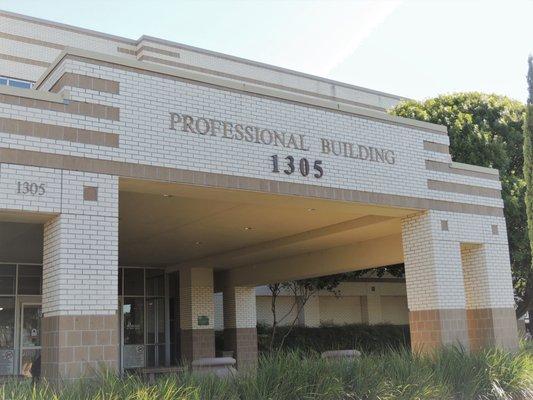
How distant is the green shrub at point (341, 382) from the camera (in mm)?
8539

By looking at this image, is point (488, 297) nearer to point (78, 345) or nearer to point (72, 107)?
point (78, 345)

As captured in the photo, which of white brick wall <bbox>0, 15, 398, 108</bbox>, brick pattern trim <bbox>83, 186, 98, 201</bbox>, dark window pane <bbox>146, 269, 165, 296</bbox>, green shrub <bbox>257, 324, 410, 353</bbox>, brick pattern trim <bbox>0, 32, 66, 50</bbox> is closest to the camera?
brick pattern trim <bbox>83, 186, 98, 201</bbox>

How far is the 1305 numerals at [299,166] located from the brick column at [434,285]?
3.26 m

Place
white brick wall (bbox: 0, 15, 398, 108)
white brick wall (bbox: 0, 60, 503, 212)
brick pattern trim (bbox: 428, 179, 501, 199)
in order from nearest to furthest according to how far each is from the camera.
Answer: white brick wall (bbox: 0, 60, 503, 212), brick pattern trim (bbox: 428, 179, 501, 199), white brick wall (bbox: 0, 15, 398, 108)

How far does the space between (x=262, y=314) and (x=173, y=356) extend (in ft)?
26.0

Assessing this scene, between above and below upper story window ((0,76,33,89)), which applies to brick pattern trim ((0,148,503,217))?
below

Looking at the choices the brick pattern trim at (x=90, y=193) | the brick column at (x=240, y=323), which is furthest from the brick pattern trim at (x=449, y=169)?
the brick column at (x=240, y=323)

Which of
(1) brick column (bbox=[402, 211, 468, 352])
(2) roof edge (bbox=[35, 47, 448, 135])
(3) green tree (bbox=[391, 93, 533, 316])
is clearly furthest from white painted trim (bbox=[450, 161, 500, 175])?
(3) green tree (bbox=[391, 93, 533, 316])

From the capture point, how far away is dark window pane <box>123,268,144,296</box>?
25000 millimetres

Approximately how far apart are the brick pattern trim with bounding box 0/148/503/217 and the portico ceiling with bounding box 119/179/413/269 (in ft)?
0.66

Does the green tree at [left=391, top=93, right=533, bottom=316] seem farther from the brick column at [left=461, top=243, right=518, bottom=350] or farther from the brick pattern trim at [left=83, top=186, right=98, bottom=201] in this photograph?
the brick pattern trim at [left=83, top=186, right=98, bottom=201]

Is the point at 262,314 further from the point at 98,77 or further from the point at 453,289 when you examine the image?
the point at 98,77

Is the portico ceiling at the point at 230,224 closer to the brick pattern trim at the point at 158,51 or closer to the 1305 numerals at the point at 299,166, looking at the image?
the 1305 numerals at the point at 299,166

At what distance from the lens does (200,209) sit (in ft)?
49.0
